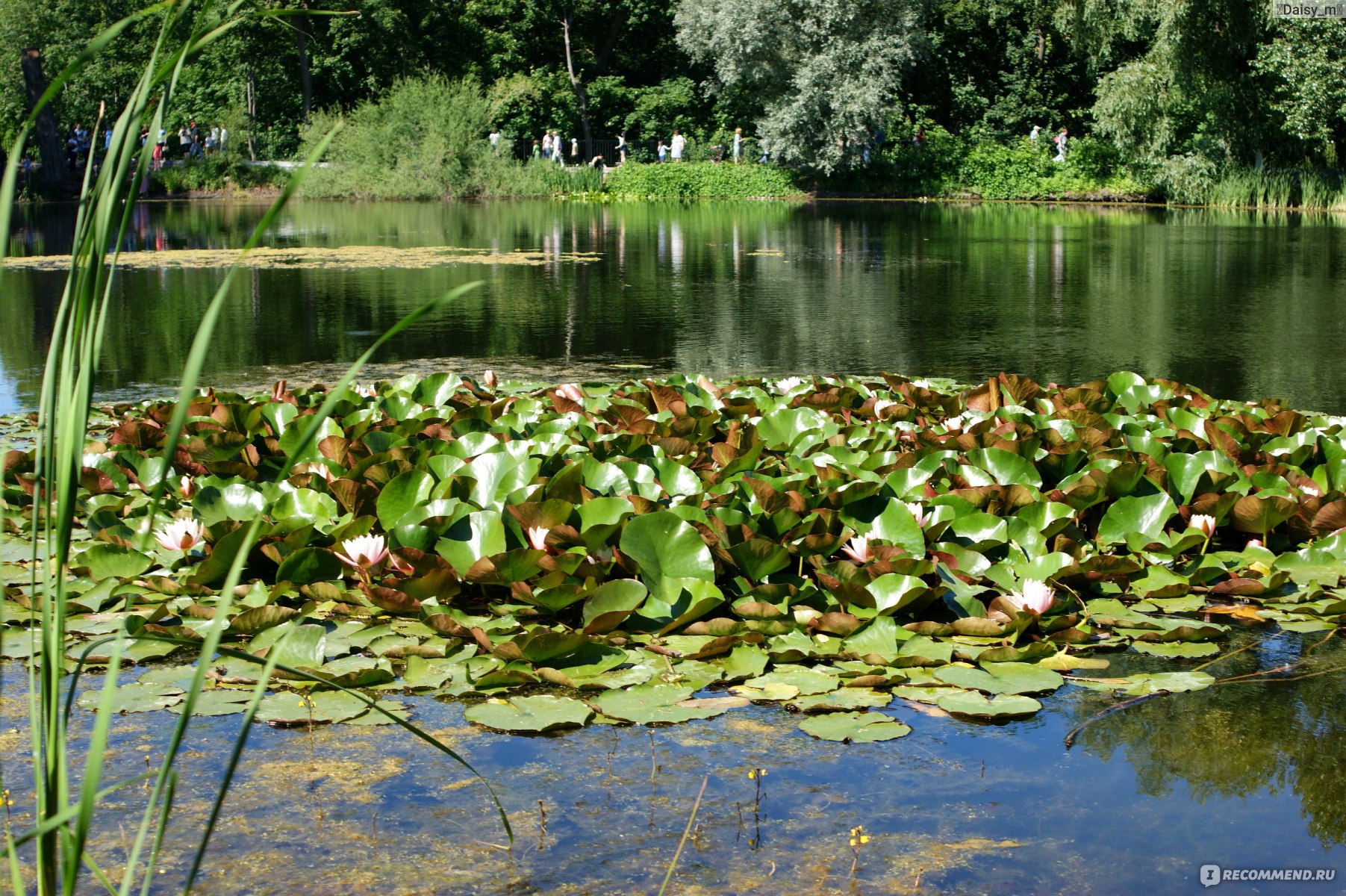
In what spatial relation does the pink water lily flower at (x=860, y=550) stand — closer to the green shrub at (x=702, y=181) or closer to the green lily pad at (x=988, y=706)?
the green lily pad at (x=988, y=706)

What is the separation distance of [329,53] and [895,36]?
77.5 ft

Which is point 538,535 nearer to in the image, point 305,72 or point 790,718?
point 790,718

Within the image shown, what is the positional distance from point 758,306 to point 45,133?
109 ft

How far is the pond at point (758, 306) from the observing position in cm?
898

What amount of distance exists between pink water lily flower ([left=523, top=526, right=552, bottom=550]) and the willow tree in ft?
105

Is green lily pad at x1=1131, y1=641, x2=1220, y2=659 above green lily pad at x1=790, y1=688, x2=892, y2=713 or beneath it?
beneath

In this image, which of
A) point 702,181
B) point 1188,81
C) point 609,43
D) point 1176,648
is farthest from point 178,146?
point 1176,648

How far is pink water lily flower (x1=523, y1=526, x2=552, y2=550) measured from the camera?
3838 millimetres

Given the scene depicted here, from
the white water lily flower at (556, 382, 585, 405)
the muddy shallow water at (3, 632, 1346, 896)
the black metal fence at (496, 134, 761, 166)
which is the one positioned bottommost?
the muddy shallow water at (3, 632, 1346, 896)

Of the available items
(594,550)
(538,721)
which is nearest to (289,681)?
(538,721)

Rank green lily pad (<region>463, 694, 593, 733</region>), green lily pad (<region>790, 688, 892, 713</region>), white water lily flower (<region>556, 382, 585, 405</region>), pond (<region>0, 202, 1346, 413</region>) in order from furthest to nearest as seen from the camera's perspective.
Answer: pond (<region>0, 202, 1346, 413</region>) < white water lily flower (<region>556, 382, 585, 405</region>) < green lily pad (<region>790, 688, 892, 713</region>) < green lily pad (<region>463, 694, 593, 733</region>)

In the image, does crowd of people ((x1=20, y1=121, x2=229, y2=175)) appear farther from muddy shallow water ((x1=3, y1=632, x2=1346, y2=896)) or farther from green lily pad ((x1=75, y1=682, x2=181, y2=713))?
muddy shallow water ((x1=3, y1=632, x2=1346, y2=896))

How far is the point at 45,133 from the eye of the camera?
38.5 metres

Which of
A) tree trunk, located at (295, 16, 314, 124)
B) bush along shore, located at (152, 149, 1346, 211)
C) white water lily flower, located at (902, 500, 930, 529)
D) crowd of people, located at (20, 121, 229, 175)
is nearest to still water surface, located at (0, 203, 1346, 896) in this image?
white water lily flower, located at (902, 500, 930, 529)
